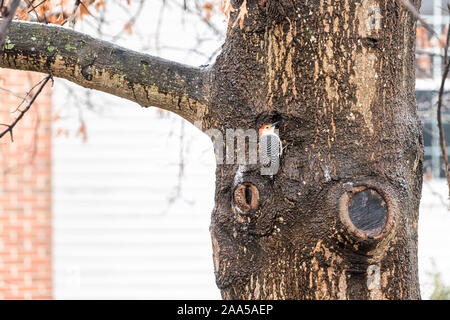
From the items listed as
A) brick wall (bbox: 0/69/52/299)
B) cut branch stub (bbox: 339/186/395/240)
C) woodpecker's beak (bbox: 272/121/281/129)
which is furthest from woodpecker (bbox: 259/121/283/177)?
brick wall (bbox: 0/69/52/299)

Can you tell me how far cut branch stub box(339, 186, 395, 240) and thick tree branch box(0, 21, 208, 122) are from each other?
531 millimetres

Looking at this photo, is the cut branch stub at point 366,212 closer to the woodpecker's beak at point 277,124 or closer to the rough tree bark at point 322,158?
the rough tree bark at point 322,158

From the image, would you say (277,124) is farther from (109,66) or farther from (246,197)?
(109,66)

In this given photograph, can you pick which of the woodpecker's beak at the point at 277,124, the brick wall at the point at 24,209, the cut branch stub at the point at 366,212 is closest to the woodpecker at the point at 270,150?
the woodpecker's beak at the point at 277,124

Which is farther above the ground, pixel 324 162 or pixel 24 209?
pixel 324 162

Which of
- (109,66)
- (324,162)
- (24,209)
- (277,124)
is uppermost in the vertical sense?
(109,66)

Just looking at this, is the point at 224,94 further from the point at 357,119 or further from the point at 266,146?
the point at 357,119

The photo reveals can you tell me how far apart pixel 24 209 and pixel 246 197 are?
12.1ft

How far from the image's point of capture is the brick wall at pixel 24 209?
14.9 ft

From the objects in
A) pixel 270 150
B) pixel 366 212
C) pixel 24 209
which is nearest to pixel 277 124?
pixel 270 150

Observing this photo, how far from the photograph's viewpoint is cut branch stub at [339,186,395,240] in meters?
1.33

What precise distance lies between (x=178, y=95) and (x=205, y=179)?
3.30m

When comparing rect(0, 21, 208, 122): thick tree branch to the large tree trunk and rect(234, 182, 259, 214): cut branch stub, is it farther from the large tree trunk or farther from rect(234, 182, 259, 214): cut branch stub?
rect(234, 182, 259, 214): cut branch stub

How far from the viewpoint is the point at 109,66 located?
1.59 metres
